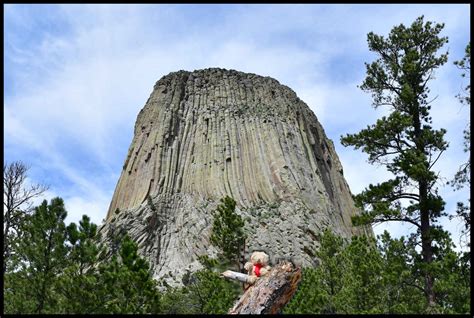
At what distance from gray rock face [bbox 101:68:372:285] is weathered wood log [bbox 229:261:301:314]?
91.4 feet

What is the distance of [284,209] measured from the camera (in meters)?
46.2

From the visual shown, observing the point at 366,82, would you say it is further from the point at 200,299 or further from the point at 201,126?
the point at 201,126

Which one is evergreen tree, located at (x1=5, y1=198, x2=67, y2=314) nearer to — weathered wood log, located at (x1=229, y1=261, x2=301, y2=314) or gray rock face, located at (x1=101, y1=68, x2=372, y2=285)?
weathered wood log, located at (x1=229, y1=261, x2=301, y2=314)

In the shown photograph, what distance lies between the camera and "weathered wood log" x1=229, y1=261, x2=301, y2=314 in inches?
370

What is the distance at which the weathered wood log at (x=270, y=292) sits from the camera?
9392 mm

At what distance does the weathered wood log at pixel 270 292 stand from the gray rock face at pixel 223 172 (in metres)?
27.9

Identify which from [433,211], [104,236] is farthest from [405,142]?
[104,236]

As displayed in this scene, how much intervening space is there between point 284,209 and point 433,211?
2912 centimetres

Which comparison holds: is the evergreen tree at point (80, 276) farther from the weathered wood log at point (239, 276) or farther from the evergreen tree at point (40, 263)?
the weathered wood log at point (239, 276)

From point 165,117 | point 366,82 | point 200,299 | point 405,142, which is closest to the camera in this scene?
point 405,142

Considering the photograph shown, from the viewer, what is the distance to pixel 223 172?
51.8m

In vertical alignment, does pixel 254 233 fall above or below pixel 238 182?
below

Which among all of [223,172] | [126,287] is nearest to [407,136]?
[126,287]

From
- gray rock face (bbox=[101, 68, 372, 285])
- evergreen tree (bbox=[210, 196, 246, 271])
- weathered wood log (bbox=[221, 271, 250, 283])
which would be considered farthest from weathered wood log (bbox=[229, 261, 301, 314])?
gray rock face (bbox=[101, 68, 372, 285])
